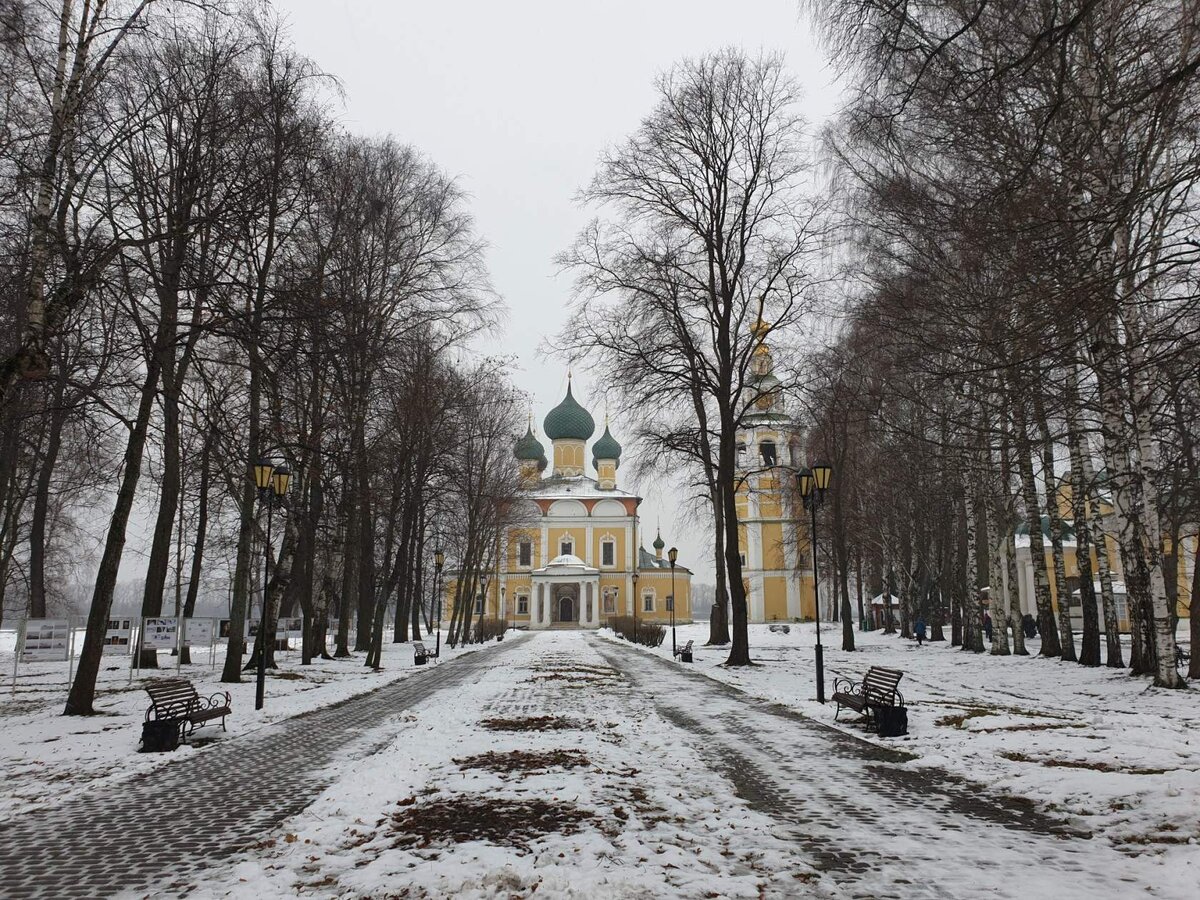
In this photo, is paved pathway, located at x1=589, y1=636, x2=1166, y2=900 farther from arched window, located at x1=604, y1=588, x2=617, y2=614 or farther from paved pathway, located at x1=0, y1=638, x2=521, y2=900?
arched window, located at x1=604, y1=588, x2=617, y2=614

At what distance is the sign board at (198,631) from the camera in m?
17.4

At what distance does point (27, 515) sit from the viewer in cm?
3381

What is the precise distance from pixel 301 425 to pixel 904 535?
71.9 ft

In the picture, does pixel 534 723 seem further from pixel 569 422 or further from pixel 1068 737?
pixel 569 422

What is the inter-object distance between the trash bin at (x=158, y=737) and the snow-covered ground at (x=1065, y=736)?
803 centimetres

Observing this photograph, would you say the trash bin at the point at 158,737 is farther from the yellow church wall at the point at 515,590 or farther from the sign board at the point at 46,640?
the yellow church wall at the point at 515,590

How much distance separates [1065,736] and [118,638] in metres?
15.4

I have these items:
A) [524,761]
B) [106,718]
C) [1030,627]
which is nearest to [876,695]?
[524,761]

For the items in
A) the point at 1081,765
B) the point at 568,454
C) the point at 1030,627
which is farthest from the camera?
the point at 568,454

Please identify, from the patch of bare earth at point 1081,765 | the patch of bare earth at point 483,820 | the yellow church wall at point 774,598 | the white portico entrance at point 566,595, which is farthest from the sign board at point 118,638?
the white portico entrance at point 566,595

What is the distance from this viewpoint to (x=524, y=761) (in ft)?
26.8

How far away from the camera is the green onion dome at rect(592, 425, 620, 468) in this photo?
77.0 m

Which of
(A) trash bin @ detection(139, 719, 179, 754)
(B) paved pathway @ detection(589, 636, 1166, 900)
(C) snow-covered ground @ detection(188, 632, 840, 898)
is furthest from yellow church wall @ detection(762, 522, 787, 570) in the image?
(A) trash bin @ detection(139, 719, 179, 754)

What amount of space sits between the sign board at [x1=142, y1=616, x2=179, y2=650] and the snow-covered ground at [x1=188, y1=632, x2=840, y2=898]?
875cm
